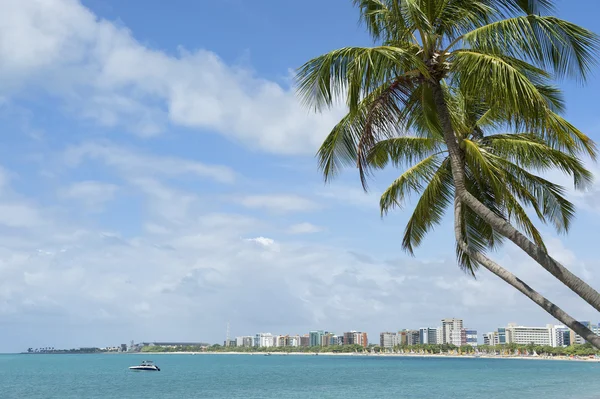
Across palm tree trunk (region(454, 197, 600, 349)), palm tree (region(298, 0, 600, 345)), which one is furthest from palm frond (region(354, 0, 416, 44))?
palm tree trunk (region(454, 197, 600, 349))

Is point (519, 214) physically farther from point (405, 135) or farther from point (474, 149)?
point (405, 135)

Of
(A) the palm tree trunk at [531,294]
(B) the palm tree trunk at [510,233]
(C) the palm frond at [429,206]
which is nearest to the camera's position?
(B) the palm tree trunk at [510,233]

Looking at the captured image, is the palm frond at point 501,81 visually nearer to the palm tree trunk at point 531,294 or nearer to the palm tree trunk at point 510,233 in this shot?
the palm tree trunk at point 510,233

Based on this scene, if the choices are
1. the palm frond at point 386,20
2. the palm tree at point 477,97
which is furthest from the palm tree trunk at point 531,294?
the palm frond at point 386,20

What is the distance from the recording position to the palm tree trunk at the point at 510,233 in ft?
25.8

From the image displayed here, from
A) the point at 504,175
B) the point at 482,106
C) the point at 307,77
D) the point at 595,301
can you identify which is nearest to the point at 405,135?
the point at 482,106

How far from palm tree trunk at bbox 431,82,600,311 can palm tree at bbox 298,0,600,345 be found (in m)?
0.02

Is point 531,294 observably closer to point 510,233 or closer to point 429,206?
point 510,233

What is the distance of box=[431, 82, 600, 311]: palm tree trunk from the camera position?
25.8 feet

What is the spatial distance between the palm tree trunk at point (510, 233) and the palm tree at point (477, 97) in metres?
→ 0.02

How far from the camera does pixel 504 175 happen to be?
10391 millimetres

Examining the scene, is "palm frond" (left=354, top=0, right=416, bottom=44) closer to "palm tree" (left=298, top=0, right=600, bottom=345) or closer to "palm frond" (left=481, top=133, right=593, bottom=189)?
"palm tree" (left=298, top=0, right=600, bottom=345)

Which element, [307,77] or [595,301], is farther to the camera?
[307,77]

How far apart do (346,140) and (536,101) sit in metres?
3.20
